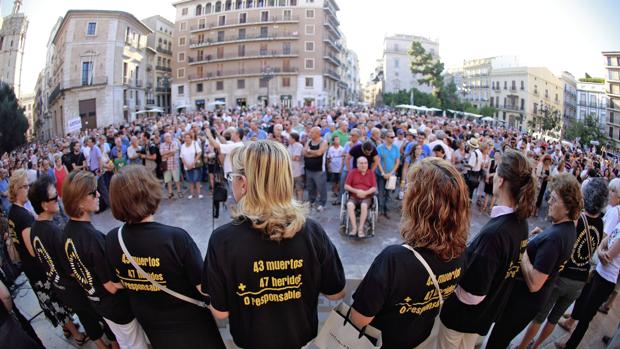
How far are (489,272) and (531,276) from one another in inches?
19.6

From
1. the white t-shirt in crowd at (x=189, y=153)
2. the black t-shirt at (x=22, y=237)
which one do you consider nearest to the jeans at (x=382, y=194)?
the white t-shirt in crowd at (x=189, y=153)

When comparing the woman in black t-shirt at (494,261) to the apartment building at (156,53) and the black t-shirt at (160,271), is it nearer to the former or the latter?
the black t-shirt at (160,271)

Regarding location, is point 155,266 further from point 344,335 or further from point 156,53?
point 156,53

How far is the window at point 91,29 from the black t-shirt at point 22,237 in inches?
139

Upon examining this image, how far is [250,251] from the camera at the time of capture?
136cm

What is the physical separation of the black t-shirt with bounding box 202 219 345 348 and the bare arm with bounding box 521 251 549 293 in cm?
128

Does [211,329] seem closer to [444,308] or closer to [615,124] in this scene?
[444,308]

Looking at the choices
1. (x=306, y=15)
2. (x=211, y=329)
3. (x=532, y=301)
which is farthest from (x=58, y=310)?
(x=306, y=15)

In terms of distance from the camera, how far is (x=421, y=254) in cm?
142


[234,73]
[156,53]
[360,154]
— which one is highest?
[234,73]

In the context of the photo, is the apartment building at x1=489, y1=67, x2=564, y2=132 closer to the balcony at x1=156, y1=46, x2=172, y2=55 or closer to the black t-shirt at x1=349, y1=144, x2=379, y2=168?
the black t-shirt at x1=349, y1=144, x2=379, y2=168

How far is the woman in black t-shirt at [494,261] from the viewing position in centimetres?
175

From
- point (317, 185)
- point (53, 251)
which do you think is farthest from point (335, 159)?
point (53, 251)

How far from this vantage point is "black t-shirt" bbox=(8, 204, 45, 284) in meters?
2.45
